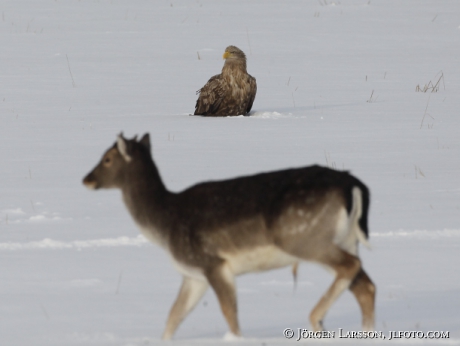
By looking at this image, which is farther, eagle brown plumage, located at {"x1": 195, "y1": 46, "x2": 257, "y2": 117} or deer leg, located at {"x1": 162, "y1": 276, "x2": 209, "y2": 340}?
eagle brown plumage, located at {"x1": 195, "y1": 46, "x2": 257, "y2": 117}

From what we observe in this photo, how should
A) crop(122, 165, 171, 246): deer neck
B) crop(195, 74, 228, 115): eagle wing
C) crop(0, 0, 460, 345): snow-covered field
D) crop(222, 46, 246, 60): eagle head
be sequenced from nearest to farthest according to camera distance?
crop(122, 165, 171, 246): deer neck
crop(0, 0, 460, 345): snow-covered field
crop(195, 74, 228, 115): eagle wing
crop(222, 46, 246, 60): eagle head

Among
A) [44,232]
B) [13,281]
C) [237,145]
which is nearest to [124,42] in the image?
[237,145]

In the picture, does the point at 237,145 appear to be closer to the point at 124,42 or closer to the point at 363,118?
the point at 363,118

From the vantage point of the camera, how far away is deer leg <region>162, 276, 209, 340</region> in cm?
541

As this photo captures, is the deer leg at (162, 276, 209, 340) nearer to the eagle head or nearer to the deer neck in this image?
the deer neck

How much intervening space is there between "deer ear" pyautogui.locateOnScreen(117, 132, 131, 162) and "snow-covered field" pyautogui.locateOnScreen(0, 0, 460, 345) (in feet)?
3.09

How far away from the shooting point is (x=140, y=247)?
25.0 feet

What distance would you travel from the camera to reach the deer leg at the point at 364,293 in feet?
17.7

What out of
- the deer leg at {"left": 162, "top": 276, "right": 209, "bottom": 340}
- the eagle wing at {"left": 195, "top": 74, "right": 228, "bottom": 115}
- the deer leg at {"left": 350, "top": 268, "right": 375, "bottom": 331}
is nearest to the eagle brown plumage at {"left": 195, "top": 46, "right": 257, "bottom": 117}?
the eagle wing at {"left": 195, "top": 74, "right": 228, "bottom": 115}

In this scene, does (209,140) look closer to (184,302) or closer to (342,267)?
(184,302)

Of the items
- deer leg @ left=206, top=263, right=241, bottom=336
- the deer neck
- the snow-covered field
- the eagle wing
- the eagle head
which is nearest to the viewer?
deer leg @ left=206, top=263, right=241, bottom=336

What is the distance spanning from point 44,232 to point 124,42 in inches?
541

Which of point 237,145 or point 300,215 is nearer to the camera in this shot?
point 300,215

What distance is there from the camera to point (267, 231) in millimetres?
5199
